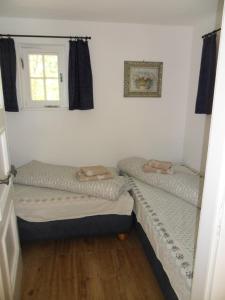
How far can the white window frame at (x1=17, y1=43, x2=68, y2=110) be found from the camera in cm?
261

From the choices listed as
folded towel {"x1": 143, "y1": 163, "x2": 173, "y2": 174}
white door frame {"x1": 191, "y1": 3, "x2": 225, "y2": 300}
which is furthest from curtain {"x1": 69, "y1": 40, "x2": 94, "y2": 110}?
white door frame {"x1": 191, "y1": 3, "x2": 225, "y2": 300}

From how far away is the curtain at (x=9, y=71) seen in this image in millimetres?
2457

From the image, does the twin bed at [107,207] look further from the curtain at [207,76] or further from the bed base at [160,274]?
the curtain at [207,76]

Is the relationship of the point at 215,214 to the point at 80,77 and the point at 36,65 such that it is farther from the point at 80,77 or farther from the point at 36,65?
the point at 36,65

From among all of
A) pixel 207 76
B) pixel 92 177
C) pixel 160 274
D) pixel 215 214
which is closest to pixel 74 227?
pixel 92 177

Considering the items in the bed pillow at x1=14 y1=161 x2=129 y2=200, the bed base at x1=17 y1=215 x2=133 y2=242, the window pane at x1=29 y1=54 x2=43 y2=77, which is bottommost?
the bed base at x1=17 y1=215 x2=133 y2=242

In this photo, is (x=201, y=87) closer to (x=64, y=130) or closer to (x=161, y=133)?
(x=161, y=133)

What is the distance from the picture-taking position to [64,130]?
2.89 m

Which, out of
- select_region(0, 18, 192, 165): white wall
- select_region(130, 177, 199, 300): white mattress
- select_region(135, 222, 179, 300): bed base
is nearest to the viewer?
select_region(130, 177, 199, 300): white mattress

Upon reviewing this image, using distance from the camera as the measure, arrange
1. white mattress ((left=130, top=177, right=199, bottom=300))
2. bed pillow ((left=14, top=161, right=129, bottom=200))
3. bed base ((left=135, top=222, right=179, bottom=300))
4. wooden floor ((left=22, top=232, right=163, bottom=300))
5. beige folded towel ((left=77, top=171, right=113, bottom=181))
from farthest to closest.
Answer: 1. beige folded towel ((left=77, top=171, right=113, bottom=181))
2. bed pillow ((left=14, top=161, right=129, bottom=200))
3. wooden floor ((left=22, top=232, right=163, bottom=300))
4. bed base ((left=135, top=222, right=179, bottom=300))
5. white mattress ((left=130, top=177, right=199, bottom=300))

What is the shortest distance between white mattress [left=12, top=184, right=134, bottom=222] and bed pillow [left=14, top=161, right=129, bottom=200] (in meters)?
0.06

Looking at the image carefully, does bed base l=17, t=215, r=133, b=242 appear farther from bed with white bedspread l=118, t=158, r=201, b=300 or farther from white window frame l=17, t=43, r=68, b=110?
white window frame l=17, t=43, r=68, b=110

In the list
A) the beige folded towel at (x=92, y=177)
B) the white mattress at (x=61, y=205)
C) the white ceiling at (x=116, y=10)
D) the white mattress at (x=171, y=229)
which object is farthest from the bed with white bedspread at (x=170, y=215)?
the white ceiling at (x=116, y=10)

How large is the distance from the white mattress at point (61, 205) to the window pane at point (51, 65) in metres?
1.43
